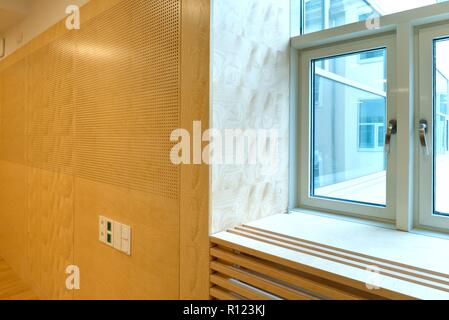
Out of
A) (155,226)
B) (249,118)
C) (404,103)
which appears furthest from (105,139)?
(404,103)

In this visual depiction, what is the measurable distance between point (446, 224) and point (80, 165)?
203cm

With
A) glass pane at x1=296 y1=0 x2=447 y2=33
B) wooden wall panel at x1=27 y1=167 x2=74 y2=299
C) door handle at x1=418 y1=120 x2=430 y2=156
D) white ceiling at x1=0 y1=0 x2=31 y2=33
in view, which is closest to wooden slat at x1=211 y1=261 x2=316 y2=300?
door handle at x1=418 y1=120 x2=430 y2=156

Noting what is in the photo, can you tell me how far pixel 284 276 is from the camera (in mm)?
1027

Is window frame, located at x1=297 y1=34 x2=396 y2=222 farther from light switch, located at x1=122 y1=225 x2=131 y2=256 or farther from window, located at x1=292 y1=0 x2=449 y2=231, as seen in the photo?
light switch, located at x1=122 y1=225 x2=131 y2=256

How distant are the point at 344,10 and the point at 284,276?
1.34 metres

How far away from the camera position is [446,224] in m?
1.27

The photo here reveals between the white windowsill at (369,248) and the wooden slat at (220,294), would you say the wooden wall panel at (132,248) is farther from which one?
the white windowsill at (369,248)

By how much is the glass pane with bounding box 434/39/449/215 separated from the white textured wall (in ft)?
2.20

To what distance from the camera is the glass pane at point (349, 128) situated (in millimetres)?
1443

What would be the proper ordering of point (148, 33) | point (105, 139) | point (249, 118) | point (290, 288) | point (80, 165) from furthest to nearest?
1. point (80, 165)
2. point (105, 139)
3. point (148, 33)
4. point (249, 118)
5. point (290, 288)

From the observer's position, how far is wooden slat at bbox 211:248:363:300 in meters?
0.91

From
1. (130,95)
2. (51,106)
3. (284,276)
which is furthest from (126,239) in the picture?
(51,106)

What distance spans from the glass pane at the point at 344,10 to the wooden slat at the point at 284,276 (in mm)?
1202
